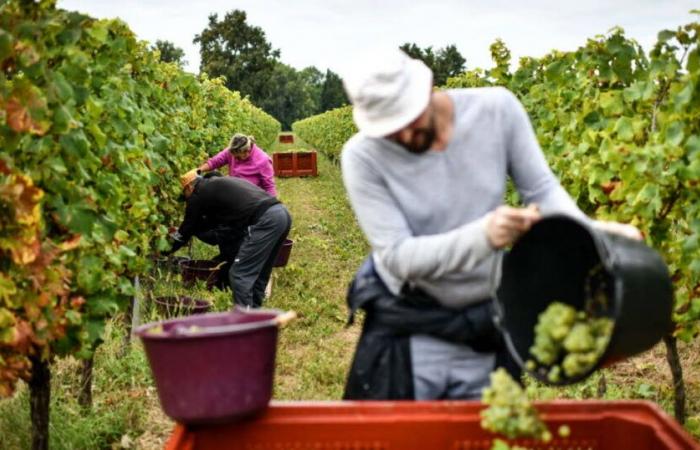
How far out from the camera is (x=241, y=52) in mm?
82750

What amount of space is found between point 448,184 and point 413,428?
660mm

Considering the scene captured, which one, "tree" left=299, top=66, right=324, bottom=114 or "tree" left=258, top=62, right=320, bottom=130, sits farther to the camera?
"tree" left=299, top=66, right=324, bottom=114

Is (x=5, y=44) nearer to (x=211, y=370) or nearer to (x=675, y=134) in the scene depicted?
(x=211, y=370)

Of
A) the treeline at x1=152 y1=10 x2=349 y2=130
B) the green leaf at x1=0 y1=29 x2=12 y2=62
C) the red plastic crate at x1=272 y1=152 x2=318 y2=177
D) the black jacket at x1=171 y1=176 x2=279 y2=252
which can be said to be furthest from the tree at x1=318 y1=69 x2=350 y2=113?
the green leaf at x1=0 y1=29 x2=12 y2=62

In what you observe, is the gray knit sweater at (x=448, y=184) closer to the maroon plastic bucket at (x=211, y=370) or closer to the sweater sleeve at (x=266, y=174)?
the maroon plastic bucket at (x=211, y=370)

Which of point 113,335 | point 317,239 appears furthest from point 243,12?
point 113,335

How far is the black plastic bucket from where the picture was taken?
5.60 feet

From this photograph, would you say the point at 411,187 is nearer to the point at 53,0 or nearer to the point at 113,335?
the point at 53,0

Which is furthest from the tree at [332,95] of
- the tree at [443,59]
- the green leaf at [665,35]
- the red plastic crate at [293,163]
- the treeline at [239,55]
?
the green leaf at [665,35]

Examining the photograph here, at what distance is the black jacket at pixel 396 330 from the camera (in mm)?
2301

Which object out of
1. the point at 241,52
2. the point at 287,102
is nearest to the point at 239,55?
the point at 241,52

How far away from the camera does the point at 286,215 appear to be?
7023 mm

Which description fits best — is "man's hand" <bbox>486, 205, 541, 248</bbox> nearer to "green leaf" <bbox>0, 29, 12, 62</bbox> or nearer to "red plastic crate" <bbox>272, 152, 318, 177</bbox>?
"green leaf" <bbox>0, 29, 12, 62</bbox>

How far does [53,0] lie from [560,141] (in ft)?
10.0
